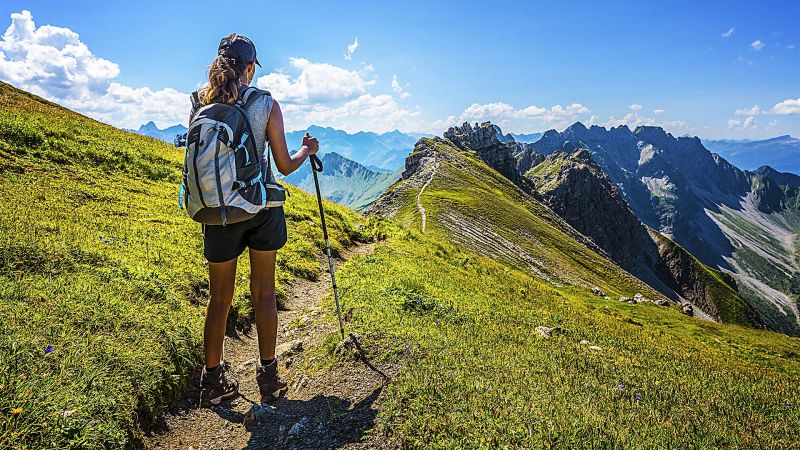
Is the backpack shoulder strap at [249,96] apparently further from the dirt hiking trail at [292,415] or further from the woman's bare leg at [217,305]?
the dirt hiking trail at [292,415]

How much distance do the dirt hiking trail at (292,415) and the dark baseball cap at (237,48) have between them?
16.7 ft

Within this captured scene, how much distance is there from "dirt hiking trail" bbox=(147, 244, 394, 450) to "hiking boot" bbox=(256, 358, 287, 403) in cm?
15

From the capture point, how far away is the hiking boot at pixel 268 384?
6.82 m

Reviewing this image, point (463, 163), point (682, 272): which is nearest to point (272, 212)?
point (463, 163)

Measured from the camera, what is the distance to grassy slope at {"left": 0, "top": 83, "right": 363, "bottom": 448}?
5.06 metres

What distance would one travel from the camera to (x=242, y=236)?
6105mm

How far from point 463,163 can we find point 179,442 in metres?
125

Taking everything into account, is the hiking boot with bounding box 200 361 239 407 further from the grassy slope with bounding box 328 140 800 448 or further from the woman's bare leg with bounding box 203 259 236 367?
the grassy slope with bounding box 328 140 800 448

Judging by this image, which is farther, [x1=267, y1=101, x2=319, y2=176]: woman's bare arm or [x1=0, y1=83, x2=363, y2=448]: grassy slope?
[x1=267, y1=101, x2=319, y2=176]: woman's bare arm

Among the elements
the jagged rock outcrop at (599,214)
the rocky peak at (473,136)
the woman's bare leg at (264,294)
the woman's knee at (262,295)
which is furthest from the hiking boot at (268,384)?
the rocky peak at (473,136)

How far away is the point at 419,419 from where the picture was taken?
5852mm

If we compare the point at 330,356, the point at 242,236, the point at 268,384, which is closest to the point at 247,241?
the point at 242,236

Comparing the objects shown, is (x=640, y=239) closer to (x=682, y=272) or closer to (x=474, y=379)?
(x=682, y=272)

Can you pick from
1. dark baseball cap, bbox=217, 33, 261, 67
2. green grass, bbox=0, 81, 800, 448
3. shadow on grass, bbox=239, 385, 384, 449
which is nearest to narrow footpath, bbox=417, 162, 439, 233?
green grass, bbox=0, 81, 800, 448
